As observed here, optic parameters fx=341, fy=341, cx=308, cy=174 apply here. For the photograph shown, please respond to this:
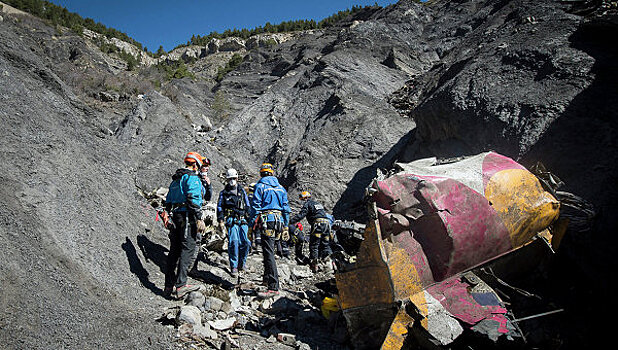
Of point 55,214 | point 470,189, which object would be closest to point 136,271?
point 55,214

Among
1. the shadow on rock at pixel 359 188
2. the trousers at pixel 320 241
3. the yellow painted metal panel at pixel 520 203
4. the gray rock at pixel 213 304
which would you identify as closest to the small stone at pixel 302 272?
the trousers at pixel 320 241

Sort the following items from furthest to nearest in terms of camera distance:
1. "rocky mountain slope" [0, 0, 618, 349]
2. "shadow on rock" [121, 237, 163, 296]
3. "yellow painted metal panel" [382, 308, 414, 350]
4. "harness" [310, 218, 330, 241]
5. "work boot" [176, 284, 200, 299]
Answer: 1. "harness" [310, 218, 330, 241]
2. "shadow on rock" [121, 237, 163, 296]
3. "work boot" [176, 284, 200, 299]
4. "rocky mountain slope" [0, 0, 618, 349]
5. "yellow painted metal panel" [382, 308, 414, 350]

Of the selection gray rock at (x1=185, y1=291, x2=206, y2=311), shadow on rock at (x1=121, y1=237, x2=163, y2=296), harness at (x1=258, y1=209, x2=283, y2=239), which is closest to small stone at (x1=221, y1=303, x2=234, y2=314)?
gray rock at (x1=185, y1=291, x2=206, y2=311)

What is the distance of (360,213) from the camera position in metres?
10.5

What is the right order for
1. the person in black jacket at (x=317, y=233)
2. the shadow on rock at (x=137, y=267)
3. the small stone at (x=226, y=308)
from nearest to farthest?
the small stone at (x=226, y=308)
the shadow on rock at (x=137, y=267)
the person in black jacket at (x=317, y=233)

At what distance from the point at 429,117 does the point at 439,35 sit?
798 inches

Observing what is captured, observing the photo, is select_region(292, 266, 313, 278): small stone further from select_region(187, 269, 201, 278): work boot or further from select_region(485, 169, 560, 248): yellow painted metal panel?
select_region(485, 169, 560, 248): yellow painted metal panel

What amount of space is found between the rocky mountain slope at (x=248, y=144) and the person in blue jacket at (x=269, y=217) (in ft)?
4.82

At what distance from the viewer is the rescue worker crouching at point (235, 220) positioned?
5.83 meters

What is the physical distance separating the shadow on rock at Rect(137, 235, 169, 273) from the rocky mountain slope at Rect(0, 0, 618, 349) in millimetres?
122

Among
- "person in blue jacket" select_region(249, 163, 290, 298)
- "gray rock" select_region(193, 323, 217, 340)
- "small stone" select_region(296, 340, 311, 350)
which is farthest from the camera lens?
"person in blue jacket" select_region(249, 163, 290, 298)

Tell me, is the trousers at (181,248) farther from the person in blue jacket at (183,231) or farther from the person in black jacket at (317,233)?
the person in black jacket at (317,233)

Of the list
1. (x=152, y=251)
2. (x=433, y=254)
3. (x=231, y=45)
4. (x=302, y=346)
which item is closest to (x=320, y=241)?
(x=152, y=251)

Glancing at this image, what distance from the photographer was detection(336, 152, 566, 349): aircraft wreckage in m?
2.91
